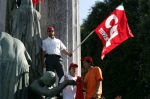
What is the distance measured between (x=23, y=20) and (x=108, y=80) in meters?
18.5

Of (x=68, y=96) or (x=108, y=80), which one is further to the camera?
(x=108, y=80)

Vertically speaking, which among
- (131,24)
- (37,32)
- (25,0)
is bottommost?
(37,32)

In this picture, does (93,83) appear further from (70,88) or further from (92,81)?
(70,88)

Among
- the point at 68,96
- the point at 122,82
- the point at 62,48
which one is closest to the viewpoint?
Result: the point at 68,96

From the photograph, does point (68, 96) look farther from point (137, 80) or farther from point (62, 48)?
point (137, 80)

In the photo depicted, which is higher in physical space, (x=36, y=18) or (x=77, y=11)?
(x=77, y=11)

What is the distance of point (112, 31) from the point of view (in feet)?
32.0

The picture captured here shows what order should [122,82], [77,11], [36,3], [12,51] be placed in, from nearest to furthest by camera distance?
[12,51], [36,3], [77,11], [122,82]

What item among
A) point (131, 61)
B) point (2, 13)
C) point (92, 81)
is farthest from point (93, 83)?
point (131, 61)

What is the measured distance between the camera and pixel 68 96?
718 cm

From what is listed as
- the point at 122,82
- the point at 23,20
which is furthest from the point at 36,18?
the point at 122,82

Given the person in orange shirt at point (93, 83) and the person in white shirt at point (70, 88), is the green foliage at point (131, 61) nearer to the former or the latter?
the person in orange shirt at point (93, 83)

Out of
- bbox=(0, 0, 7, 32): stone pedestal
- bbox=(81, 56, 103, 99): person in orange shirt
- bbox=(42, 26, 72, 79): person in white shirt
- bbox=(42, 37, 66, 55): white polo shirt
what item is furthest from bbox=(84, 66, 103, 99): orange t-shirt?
bbox=(0, 0, 7, 32): stone pedestal

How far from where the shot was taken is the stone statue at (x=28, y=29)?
23.6 feet
